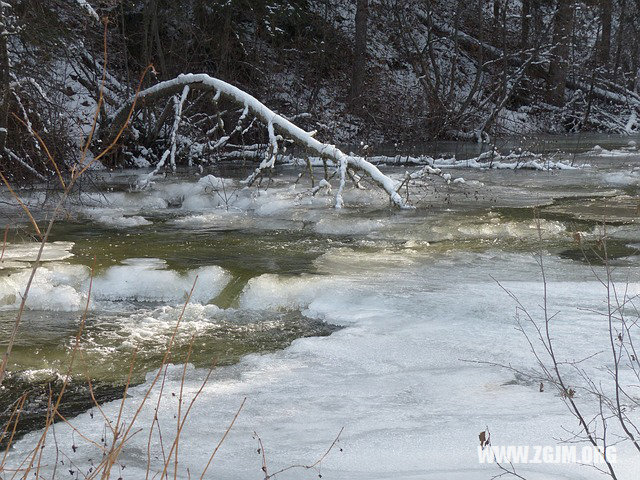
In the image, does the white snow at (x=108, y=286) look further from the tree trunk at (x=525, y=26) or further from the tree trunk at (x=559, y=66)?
the tree trunk at (x=525, y=26)

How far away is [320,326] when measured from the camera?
5621 millimetres

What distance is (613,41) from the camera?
28.0 metres

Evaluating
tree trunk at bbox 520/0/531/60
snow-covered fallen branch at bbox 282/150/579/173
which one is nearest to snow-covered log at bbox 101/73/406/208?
snow-covered fallen branch at bbox 282/150/579/173

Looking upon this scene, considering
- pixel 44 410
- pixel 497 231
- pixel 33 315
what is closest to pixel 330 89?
pixel 497 231

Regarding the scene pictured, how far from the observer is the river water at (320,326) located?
12.0ft

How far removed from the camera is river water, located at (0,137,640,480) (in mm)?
3664

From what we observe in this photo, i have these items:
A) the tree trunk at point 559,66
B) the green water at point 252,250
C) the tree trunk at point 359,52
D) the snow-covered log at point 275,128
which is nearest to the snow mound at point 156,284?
the green water at point 252,250

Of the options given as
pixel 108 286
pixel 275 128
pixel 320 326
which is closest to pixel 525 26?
pixel 275 128

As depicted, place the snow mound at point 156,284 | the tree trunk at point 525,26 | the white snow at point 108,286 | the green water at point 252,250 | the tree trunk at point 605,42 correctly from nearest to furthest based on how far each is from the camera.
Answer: the green water at point 252,250, the white snow at point 108,286, the snow mound at point 156,284, the tree trunk at point 525,26, the tree trunk at point 605,42

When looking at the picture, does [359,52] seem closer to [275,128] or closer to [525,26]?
[525,26]

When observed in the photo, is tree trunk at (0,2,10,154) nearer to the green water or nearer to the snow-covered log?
the green water

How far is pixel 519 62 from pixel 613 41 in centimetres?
680

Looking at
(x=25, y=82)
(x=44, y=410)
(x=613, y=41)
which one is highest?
(x=613, y=41)

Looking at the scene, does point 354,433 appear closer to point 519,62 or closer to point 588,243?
point 588,243
